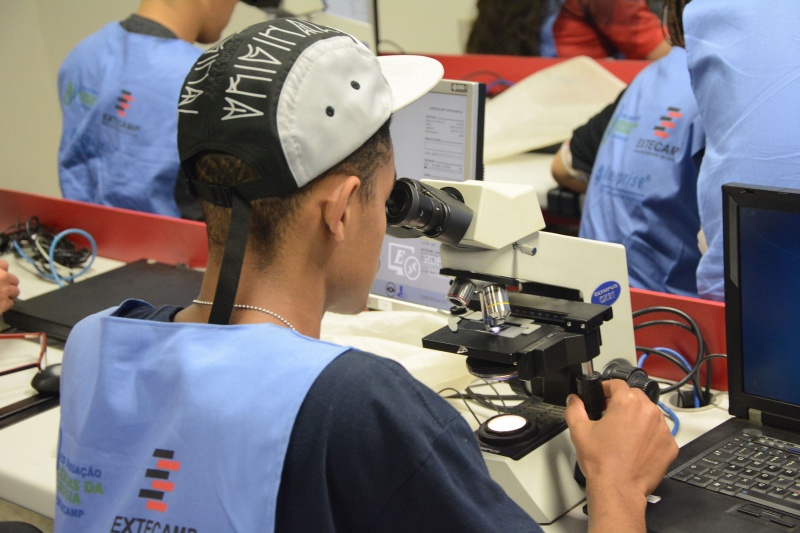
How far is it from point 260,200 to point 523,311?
45 cm

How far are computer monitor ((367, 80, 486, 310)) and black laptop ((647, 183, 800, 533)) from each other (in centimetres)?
50

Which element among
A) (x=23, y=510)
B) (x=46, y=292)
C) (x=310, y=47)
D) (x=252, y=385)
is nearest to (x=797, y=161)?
(x=310, y=47)

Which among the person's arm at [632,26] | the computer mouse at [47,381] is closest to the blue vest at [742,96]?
the computer mouse at [47,381]

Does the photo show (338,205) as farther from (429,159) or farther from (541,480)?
(429,159)

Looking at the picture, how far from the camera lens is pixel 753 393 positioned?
116 cm

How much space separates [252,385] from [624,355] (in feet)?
2.23

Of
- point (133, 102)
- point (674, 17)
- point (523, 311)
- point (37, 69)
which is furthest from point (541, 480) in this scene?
point (37, 69)

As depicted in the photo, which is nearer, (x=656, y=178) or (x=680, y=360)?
(x=680, y=360)

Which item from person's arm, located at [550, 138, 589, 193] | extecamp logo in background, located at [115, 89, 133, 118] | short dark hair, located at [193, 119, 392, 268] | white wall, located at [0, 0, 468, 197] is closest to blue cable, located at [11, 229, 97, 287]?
extecamp logo in background, located at [115, 89, 133, 118]

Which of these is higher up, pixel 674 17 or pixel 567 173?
pixel 674 17

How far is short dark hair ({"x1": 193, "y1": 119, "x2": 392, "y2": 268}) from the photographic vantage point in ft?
2.82

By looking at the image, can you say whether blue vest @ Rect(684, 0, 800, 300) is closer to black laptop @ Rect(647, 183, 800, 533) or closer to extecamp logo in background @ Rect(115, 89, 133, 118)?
black laptop @ Rect(647, 183, 800, 533)

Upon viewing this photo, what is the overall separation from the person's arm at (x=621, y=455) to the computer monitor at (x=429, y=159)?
557 mm

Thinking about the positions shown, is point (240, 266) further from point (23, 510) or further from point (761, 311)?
point (23, 510)
